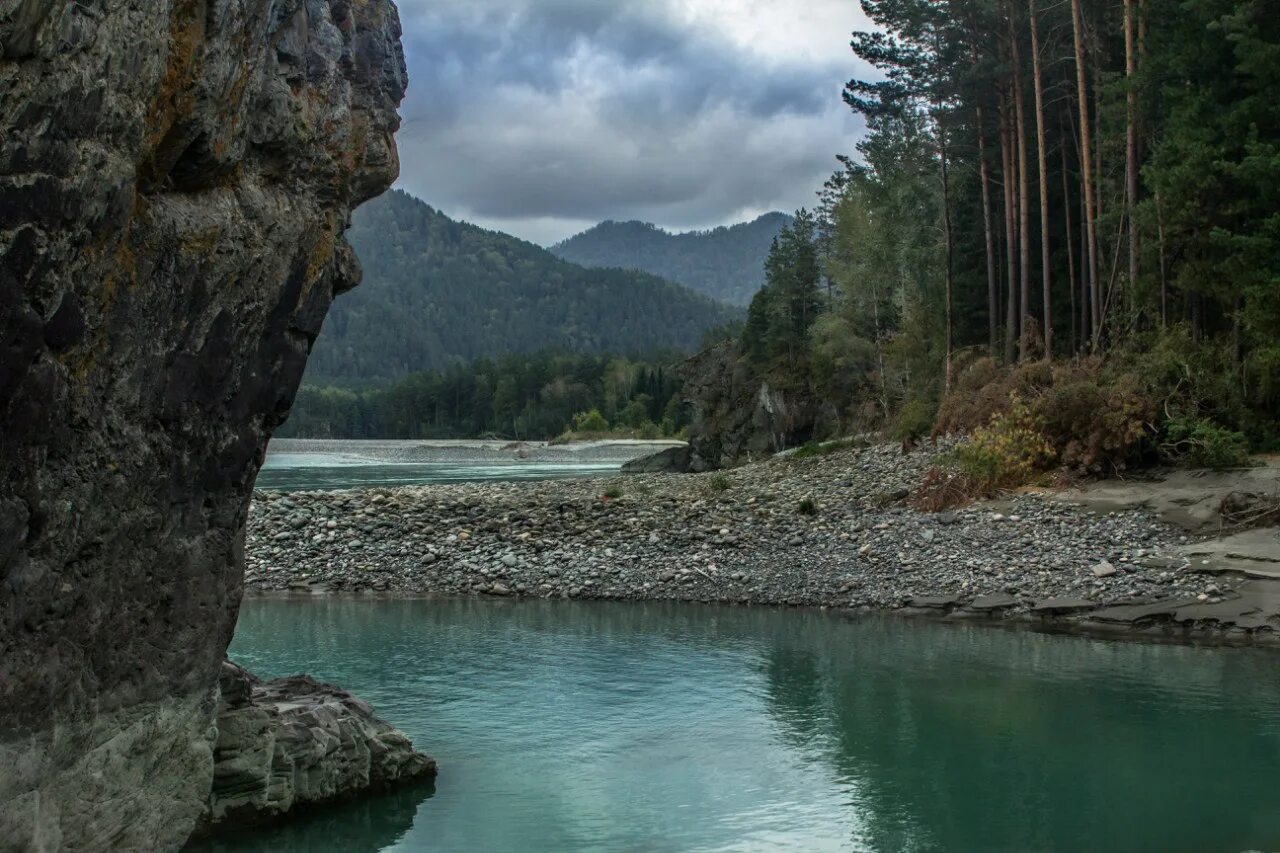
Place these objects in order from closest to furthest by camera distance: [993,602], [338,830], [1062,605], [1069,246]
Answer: [338,830], [1062,605], [993,602], [1069,246]

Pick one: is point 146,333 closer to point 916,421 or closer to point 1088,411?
point 1088,411

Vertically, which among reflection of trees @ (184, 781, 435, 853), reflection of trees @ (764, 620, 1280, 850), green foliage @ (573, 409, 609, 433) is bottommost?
reflection of trees @ (764, 620, 1280, 850)

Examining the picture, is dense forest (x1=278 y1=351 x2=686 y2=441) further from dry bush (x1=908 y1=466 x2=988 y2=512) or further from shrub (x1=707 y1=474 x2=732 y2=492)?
dry bush (x1=908 y1=466 x2=988 y2=512)

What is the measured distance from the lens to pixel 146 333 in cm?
748

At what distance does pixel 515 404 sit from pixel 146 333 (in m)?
156

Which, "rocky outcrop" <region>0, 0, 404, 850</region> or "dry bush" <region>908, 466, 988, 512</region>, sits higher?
"rocky outcrop" <region>0, 0, 404, 850</region>

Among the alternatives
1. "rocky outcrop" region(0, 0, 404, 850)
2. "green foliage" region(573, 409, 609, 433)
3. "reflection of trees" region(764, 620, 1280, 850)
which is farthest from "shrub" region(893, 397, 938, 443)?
"green foliage" region(573, 409, 609, 433)

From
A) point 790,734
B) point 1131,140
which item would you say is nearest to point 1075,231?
point 1131,140

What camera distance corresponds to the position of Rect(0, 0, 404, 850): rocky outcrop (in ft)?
20.3

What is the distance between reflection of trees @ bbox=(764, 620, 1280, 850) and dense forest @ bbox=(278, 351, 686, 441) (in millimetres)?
109875

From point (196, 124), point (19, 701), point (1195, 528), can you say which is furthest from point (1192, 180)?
point (19, 701)

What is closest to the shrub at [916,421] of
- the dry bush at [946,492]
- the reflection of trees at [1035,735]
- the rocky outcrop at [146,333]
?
the dry bush at [946,492]

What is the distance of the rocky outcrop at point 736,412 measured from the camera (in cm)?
6058

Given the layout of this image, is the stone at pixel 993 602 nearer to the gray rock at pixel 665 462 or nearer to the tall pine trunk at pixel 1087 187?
the tall pine trunk at pixel 1087 187
